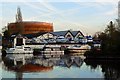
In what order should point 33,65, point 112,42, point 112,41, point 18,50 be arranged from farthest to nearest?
point 18,50, point 112,41, point 112,42, point 33,65

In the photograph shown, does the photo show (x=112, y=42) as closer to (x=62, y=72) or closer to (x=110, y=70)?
(x=110, y=70)

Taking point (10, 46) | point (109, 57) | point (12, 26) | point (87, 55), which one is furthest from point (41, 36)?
point (109, 57)

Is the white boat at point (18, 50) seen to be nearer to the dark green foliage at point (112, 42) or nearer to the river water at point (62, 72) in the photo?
the dark green foliage at point (112, 42)

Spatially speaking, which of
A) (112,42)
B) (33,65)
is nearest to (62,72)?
(33,65)

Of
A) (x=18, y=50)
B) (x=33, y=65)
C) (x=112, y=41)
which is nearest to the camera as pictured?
(x=33, y=65)

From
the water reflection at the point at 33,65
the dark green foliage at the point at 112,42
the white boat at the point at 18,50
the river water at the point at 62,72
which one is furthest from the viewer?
the white boat at the point at 18,50

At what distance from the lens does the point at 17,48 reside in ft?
149

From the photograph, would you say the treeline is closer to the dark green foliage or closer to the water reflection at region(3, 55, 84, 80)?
the dark green foliage

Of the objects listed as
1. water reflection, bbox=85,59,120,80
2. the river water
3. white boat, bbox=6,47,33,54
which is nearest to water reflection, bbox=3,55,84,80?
the river water

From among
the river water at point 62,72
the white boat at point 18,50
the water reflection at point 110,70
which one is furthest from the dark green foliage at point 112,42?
the white boat at point 18,50

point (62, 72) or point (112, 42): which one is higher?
point (112, 42)

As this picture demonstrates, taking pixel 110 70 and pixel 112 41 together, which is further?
pixel 112 41

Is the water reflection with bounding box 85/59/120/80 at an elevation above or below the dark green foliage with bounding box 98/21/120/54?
below

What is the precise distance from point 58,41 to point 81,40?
3.74 metres
